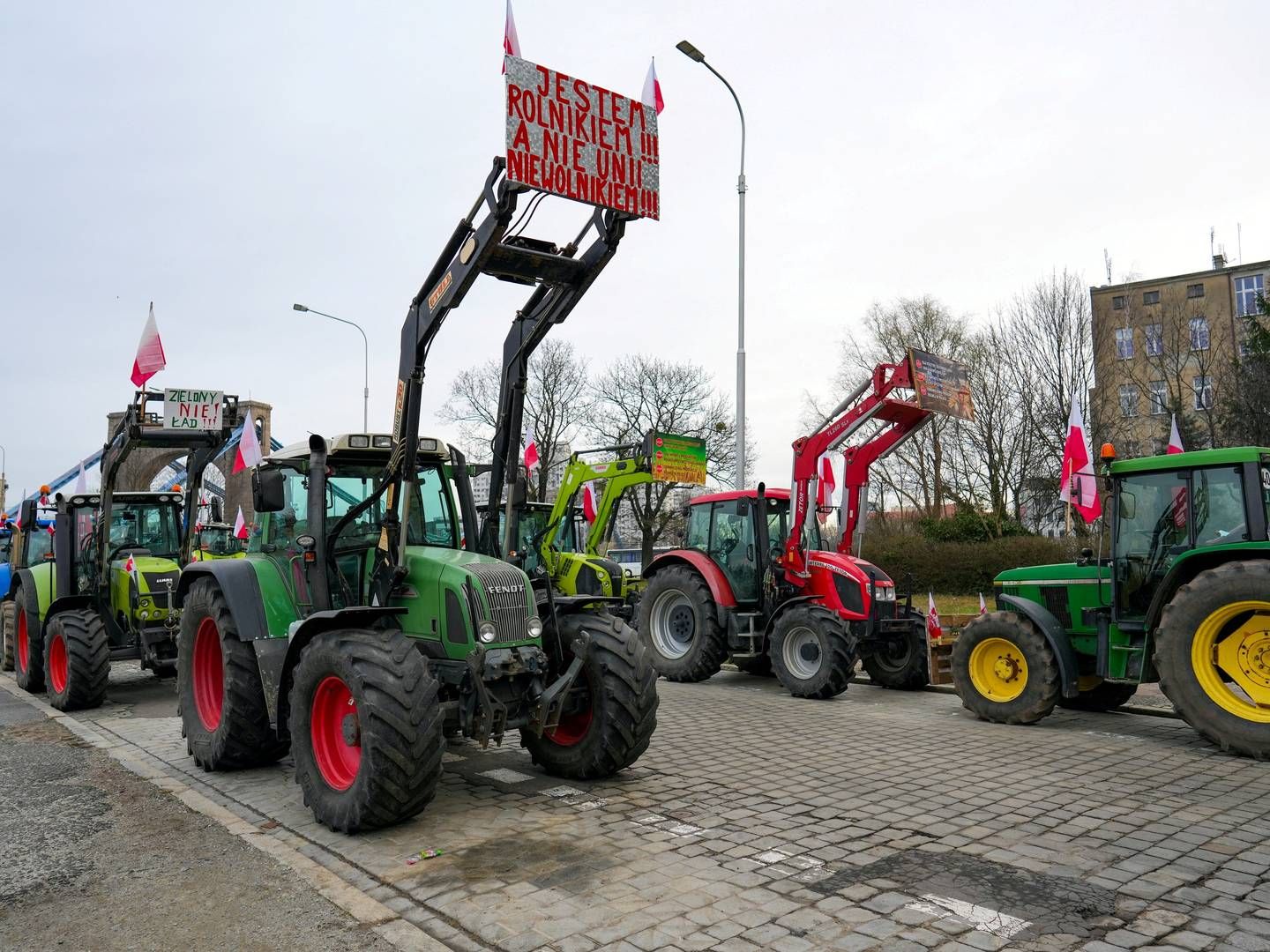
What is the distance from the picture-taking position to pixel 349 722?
541cm

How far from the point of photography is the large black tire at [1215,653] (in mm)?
6945

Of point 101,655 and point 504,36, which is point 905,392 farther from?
point 101,655

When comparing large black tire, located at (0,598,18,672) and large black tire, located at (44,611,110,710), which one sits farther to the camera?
large black tire, located at (0,598,18,672)

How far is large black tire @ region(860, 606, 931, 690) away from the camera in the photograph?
11141 millimetres

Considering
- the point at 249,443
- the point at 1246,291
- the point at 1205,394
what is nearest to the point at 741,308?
the point at 249,443

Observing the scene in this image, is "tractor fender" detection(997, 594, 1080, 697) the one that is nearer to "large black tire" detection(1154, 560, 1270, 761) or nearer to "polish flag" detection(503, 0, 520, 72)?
"large black tire" detection(1154, 560, 1270, 761)

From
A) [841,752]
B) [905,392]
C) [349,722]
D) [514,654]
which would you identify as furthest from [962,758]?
[905,392]

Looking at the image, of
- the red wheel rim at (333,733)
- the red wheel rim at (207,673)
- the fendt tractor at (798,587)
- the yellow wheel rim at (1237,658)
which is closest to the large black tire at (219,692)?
the red wheel rim at (207,673)

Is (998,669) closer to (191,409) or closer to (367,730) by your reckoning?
(367,730)

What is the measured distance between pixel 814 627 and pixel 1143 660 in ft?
11.5

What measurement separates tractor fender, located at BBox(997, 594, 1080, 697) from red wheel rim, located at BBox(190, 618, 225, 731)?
709 centimetres

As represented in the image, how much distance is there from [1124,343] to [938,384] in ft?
65.4

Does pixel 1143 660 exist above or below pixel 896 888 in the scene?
above

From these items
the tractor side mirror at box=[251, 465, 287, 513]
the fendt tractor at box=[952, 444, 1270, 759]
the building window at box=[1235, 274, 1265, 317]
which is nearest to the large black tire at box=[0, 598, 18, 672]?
the tractor side mirror at box=[251, 465, 287, 513]
